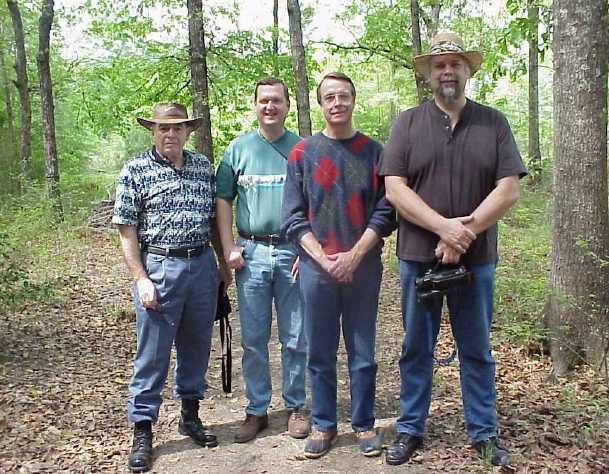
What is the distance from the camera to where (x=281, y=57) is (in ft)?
47.7

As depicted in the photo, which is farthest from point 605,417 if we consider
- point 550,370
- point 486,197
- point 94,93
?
point 94,93

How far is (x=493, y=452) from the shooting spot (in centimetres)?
367

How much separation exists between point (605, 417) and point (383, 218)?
1.95 metres

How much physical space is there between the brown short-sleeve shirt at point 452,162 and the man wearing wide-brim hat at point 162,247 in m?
1.24

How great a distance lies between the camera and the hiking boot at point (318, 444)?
3898 millimetres

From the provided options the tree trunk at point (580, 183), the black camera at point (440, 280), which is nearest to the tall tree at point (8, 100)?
the tree trunk at point (580, 183)

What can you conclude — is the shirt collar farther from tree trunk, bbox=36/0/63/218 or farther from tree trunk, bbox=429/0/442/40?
tree trunk, bbox=36/0/63/218

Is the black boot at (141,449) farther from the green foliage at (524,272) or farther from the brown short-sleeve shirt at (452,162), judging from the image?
the green foliage at (524,272)

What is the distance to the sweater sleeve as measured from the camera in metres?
3.74

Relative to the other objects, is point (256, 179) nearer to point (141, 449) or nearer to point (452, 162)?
point (452, 162)

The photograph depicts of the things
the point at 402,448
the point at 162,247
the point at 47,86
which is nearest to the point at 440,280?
the point at 402,448

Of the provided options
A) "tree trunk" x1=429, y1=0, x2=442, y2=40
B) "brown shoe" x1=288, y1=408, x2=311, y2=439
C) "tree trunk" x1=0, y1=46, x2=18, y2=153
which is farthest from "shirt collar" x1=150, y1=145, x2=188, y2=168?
"tree trunk" x1=0, y1=46, x2=18, y2=153

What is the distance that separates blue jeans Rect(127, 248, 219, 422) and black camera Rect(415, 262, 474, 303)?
1.39 m

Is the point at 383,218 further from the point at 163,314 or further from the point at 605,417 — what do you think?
the point at 605,417
